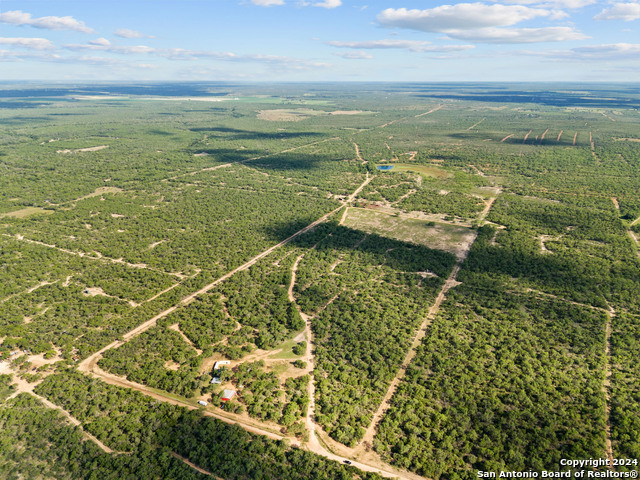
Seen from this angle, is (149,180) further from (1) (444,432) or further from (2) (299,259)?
(1) (444,432)

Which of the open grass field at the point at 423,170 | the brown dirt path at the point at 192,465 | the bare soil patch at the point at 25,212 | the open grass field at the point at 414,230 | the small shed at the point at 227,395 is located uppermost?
the open grass field at the point at 423,170

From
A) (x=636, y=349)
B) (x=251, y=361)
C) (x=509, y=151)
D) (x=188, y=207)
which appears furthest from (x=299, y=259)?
(x=509, y=151)

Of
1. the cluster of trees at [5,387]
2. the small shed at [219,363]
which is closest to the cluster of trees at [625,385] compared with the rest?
the small shed at [219,363]

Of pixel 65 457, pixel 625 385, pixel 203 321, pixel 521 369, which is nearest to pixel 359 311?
pixel 521 369

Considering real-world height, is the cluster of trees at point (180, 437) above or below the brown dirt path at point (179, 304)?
below

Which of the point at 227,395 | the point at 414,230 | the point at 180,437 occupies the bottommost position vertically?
the point at 180,437

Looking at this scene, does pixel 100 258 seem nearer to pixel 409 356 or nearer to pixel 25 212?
pixel 25 212

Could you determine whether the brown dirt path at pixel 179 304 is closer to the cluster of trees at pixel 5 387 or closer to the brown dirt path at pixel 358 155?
the cluster of trees at pixel 5 387

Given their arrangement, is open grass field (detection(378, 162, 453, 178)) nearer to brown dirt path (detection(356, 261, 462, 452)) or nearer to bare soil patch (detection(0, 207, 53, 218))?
brown dirt path (detection(356, 261, 462, 452))
